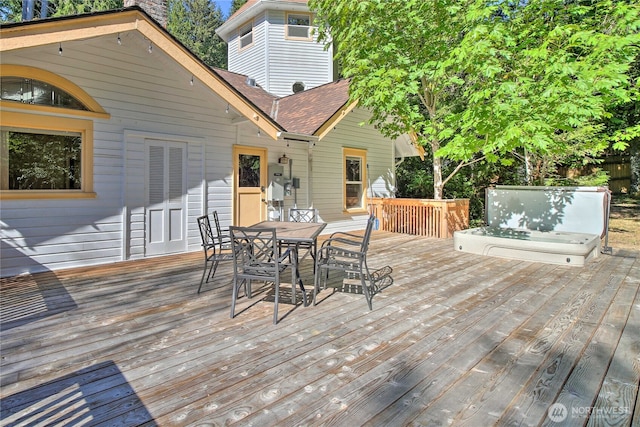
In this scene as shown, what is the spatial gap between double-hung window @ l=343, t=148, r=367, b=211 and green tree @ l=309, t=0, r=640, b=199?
57.9 inches

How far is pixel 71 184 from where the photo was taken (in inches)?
200

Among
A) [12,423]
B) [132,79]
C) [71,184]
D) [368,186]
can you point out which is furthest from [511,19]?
[12,423]

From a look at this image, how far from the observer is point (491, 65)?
17.6 ft

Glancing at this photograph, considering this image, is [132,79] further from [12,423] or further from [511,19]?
[511,19]

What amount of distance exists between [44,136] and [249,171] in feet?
11.4

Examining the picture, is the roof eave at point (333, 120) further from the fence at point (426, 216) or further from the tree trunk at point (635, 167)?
the tree trunk at point (635, 167)

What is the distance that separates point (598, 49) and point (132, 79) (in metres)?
7.87

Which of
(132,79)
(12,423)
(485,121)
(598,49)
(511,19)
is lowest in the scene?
(12,423)

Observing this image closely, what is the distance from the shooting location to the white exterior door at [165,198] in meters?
5.79

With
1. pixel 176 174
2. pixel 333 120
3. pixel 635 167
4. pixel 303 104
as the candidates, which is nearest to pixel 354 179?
pixel 333 120

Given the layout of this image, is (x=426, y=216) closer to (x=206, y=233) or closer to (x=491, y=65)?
(x=491, y=65)

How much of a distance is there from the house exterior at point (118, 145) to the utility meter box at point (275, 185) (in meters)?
0.03

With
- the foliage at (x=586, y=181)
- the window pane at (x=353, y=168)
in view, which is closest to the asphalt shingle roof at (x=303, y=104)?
the window pane at (x=353, y=168)

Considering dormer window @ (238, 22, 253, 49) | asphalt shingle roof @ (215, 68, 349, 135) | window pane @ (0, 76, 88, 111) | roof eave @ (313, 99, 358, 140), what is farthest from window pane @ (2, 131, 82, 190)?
dormer window @ (238, 22, 253, 49)
